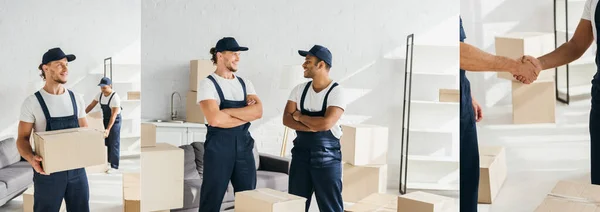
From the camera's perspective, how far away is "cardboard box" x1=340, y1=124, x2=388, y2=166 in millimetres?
2463

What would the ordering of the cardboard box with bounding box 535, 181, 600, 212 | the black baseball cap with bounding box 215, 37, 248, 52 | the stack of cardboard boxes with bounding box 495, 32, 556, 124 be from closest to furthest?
the cardboard box with bounding box 535, 181, 600, 212 → the stack of cardboard boxes with bounding box 495, 32, 556, 124 → the black baseball cap with bounding box 215, 37, 248, 52

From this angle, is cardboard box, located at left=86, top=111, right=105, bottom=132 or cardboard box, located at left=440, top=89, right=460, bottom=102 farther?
cardboard box, located at left=86, top=111, right=105, bottom=132

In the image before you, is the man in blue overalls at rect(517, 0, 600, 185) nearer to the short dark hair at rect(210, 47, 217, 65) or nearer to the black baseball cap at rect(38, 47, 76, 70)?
the short dark hair at rect(210, 47, 217, 65)

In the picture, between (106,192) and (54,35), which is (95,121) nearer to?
(106,192)

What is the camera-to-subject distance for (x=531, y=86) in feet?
7.54

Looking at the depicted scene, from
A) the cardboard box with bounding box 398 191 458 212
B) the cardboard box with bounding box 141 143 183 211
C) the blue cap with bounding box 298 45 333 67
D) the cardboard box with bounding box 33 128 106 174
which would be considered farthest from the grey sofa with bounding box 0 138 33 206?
the cardboard box with bounding box 398 191 458 212

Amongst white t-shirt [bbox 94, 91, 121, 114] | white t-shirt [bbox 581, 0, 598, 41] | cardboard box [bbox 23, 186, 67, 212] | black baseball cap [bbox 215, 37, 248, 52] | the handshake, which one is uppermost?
white t-shirt [bbox 581, 0, 598, 41]

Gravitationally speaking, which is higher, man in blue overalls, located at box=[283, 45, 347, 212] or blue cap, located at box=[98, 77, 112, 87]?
blue cap, located at box=[98, 77, 112, 87]

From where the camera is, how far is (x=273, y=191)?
252 centimetres

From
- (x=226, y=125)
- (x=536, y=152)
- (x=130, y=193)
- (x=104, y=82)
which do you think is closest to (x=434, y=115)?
(x=536, y=152)

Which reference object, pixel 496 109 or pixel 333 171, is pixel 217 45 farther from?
pixel 496 109

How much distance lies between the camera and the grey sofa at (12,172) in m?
3.17

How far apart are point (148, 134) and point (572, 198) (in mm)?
1658

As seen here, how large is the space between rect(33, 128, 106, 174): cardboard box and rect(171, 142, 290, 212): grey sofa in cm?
63
